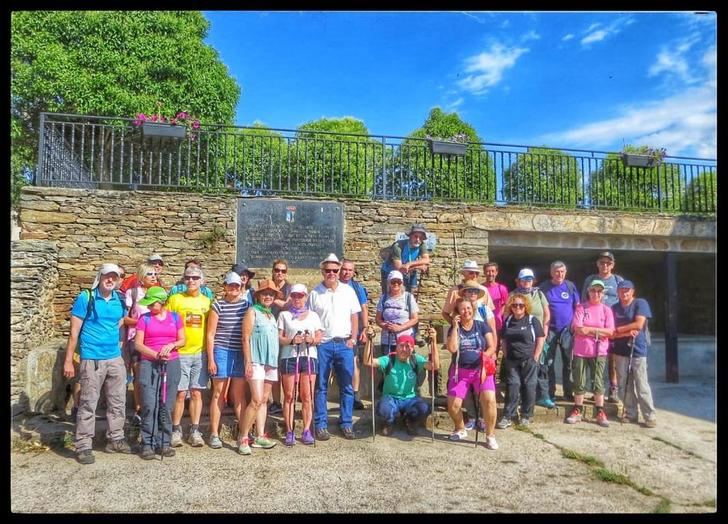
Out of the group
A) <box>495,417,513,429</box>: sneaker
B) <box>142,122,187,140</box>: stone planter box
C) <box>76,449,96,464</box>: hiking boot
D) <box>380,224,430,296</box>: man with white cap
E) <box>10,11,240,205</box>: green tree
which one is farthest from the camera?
<box>10,11,240,205</box>: green tree

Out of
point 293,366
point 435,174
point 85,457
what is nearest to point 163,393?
point 85,457

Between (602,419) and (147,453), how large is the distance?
4.45 meters

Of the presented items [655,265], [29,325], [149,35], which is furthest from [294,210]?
[655,265]

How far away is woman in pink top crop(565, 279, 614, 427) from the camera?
17.8ft

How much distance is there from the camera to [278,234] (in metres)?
7.64

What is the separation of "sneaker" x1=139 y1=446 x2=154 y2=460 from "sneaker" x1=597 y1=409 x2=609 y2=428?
4.38 metres

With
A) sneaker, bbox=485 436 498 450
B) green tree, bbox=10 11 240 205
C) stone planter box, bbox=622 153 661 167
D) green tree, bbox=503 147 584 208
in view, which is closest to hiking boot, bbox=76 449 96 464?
sneaker, bbox=485 436 498 450

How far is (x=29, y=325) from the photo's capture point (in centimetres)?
577

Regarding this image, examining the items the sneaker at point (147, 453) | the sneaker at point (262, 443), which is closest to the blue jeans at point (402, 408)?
the sneaker at point (262, 443)

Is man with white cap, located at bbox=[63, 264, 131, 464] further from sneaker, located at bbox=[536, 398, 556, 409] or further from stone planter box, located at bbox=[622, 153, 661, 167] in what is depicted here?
stone planter box, located at bbox=[622, 153, 661, 167]

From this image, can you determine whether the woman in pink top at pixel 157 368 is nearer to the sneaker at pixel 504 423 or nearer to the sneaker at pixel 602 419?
the sneaker at pixel 504 423

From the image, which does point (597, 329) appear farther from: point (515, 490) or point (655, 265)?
point (655, 265)

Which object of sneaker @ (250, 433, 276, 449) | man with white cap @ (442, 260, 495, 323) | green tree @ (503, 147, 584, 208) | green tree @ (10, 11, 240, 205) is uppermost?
green tree @ (10, 11, 240, 205)

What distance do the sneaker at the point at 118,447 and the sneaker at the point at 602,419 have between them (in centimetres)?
461
